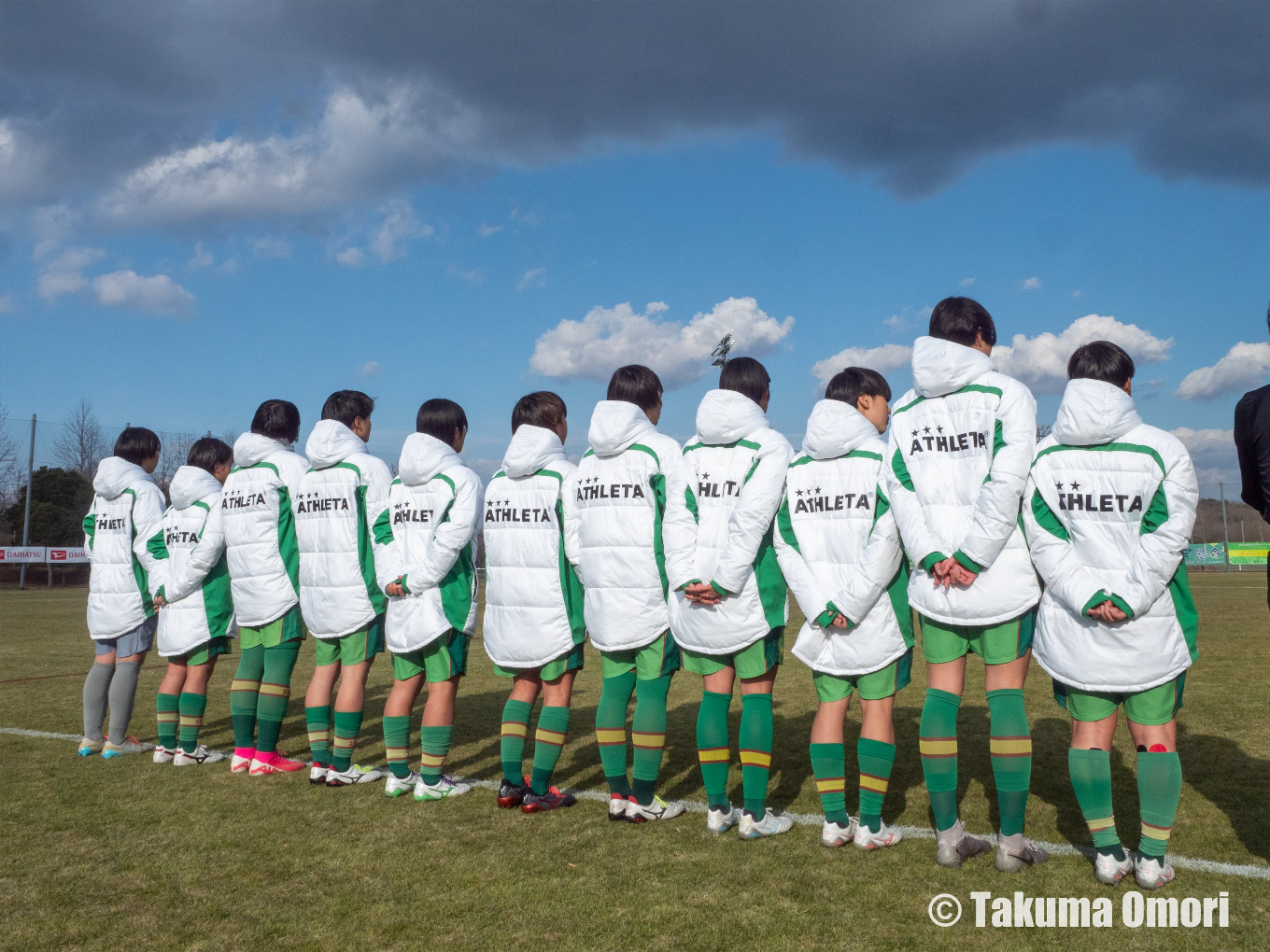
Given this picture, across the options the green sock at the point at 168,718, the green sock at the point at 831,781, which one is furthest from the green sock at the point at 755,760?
the green sock at the point at 168,718

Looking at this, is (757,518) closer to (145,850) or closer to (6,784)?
(145,850)

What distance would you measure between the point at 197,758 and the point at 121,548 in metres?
1.58

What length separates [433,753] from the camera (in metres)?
4.84

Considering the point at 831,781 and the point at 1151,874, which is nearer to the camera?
the point at 1151,874

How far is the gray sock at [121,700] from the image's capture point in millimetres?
Result: 5883

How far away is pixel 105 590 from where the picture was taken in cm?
613

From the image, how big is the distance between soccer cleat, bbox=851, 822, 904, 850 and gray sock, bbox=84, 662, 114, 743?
505 centimetres

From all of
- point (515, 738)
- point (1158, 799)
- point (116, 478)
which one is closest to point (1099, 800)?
point (1158, 799)

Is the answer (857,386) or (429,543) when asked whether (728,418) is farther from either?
(429,543)

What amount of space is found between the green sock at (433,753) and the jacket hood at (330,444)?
1.71 metres

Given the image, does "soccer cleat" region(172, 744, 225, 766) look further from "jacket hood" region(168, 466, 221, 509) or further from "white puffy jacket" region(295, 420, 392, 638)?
"jacket hood" region(168, 466, 221, 509)

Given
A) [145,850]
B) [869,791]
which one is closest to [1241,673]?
[869,791]

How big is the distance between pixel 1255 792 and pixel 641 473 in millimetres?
3556

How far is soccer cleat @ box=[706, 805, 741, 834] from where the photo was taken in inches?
161
